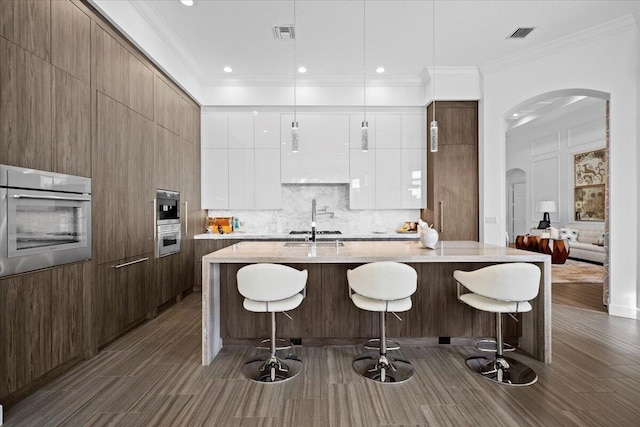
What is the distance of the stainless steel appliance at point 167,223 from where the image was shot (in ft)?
12.5

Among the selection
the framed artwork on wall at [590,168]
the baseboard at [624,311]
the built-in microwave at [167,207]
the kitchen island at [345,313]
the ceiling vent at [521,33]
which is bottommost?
the baseboard at [624,311]

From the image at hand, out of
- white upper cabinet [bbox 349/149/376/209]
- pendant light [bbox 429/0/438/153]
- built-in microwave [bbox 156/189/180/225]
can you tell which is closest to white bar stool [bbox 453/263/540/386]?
pendant light [bbox 429/0/438/153]

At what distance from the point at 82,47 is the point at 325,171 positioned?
3.38m

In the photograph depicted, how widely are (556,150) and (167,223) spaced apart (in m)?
9.32

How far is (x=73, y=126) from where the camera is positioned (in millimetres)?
2480

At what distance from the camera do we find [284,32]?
12.4 feet

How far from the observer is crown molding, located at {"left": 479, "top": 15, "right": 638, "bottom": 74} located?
373 centimetres

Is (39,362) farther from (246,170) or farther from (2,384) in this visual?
(246,170)

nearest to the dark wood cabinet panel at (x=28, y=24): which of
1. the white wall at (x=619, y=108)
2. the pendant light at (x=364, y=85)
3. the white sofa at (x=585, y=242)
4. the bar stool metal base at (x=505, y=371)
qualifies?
the pendant light at (x=364, y=85)

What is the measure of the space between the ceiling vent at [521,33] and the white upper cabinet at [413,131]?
5.28ft

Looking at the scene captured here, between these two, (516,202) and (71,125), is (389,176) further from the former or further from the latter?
(516,202)

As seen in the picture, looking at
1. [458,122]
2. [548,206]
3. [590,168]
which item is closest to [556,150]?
[590,168]

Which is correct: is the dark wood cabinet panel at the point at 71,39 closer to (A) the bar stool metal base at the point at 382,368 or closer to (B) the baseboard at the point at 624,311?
(A) the bar stool metal base at the point at 382,368

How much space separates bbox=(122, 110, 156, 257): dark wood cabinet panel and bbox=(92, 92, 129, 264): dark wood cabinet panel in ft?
0.23
